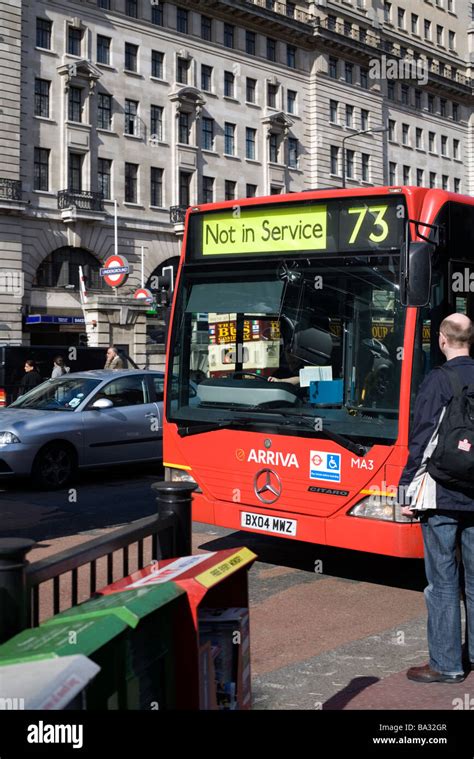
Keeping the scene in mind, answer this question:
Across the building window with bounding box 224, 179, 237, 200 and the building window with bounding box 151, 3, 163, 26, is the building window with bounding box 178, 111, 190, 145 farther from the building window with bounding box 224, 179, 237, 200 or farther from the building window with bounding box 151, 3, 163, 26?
the building window with bounding box 151, 3, 163, 26

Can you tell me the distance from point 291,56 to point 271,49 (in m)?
1.91

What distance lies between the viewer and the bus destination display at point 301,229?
6.86 meters

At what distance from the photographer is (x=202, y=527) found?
982 cm

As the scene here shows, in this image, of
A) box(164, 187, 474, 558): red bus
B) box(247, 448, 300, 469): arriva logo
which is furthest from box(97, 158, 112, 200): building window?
box(247, 448, 300, 469): arriva logo

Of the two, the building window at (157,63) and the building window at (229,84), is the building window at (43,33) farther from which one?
the building window at (229,84)

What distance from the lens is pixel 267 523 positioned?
23.8 ft

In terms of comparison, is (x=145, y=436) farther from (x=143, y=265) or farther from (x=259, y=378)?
(x=143, y=265)

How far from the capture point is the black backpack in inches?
188

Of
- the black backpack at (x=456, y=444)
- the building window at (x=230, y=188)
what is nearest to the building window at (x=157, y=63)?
the building window at (x=230, y=188)

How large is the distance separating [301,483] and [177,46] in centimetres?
4592

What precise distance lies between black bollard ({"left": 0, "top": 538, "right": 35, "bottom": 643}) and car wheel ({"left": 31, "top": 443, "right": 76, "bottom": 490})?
32.1 feet

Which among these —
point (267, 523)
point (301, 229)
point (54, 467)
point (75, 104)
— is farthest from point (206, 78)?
point (267, 523)

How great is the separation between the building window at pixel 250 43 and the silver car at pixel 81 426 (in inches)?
1686

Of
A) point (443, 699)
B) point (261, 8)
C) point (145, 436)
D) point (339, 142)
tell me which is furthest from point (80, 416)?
point (339, 142)
